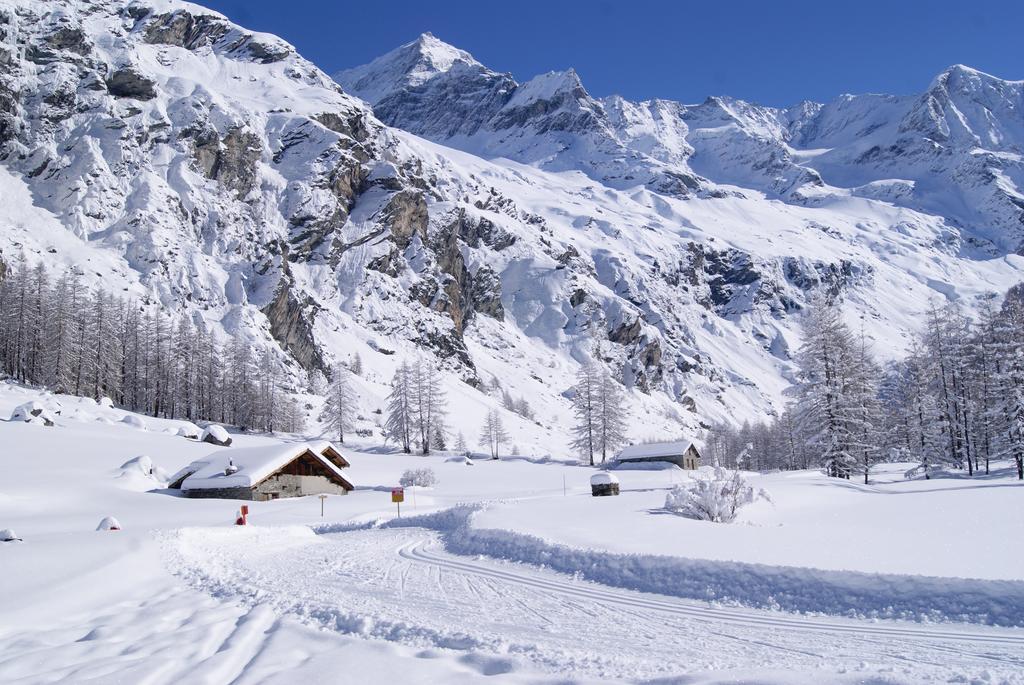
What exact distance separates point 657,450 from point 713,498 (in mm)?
42018

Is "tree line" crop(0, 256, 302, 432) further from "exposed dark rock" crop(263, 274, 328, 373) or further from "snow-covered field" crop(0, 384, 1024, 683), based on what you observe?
"snow-covered field" crop(0, 384, 1024, 683)

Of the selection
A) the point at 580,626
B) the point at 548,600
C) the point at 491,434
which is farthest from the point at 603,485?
the point at 491,434

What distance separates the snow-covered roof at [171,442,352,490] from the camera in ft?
114

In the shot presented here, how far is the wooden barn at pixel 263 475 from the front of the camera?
34.6m

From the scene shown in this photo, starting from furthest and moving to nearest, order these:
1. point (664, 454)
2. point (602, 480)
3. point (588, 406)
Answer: point (588, 406) → point (664, 454) → point (602, 480)

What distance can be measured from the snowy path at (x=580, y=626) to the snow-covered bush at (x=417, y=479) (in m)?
30.1

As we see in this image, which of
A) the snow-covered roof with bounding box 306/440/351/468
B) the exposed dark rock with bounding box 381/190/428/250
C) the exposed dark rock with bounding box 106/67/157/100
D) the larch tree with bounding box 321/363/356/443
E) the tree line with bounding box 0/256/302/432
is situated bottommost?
the snow-covered roof with bounding box 306/440/351/468

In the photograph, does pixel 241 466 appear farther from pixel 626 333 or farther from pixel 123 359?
pixel 626 333

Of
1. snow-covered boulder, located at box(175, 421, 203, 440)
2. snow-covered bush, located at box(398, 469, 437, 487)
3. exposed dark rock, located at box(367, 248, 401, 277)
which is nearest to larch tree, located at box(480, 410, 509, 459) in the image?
snow-covered bush, located at box(398, 469, 437, 487)

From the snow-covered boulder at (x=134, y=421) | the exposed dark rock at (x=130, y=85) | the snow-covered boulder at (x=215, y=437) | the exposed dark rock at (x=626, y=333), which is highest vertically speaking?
the exposed dark rock at (x=130, y=85)

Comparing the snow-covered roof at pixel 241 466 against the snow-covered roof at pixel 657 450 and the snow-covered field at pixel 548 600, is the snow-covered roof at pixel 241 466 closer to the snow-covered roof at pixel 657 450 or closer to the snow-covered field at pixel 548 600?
the snow-covered field at pixel 548 600

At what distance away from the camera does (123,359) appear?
6975 cm

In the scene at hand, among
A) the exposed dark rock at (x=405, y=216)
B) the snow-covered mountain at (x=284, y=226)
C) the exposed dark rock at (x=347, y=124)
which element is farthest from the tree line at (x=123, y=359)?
the exposed dark rock at (x=347, y=124)

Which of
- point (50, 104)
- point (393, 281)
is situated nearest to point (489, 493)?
point (393, 281)
